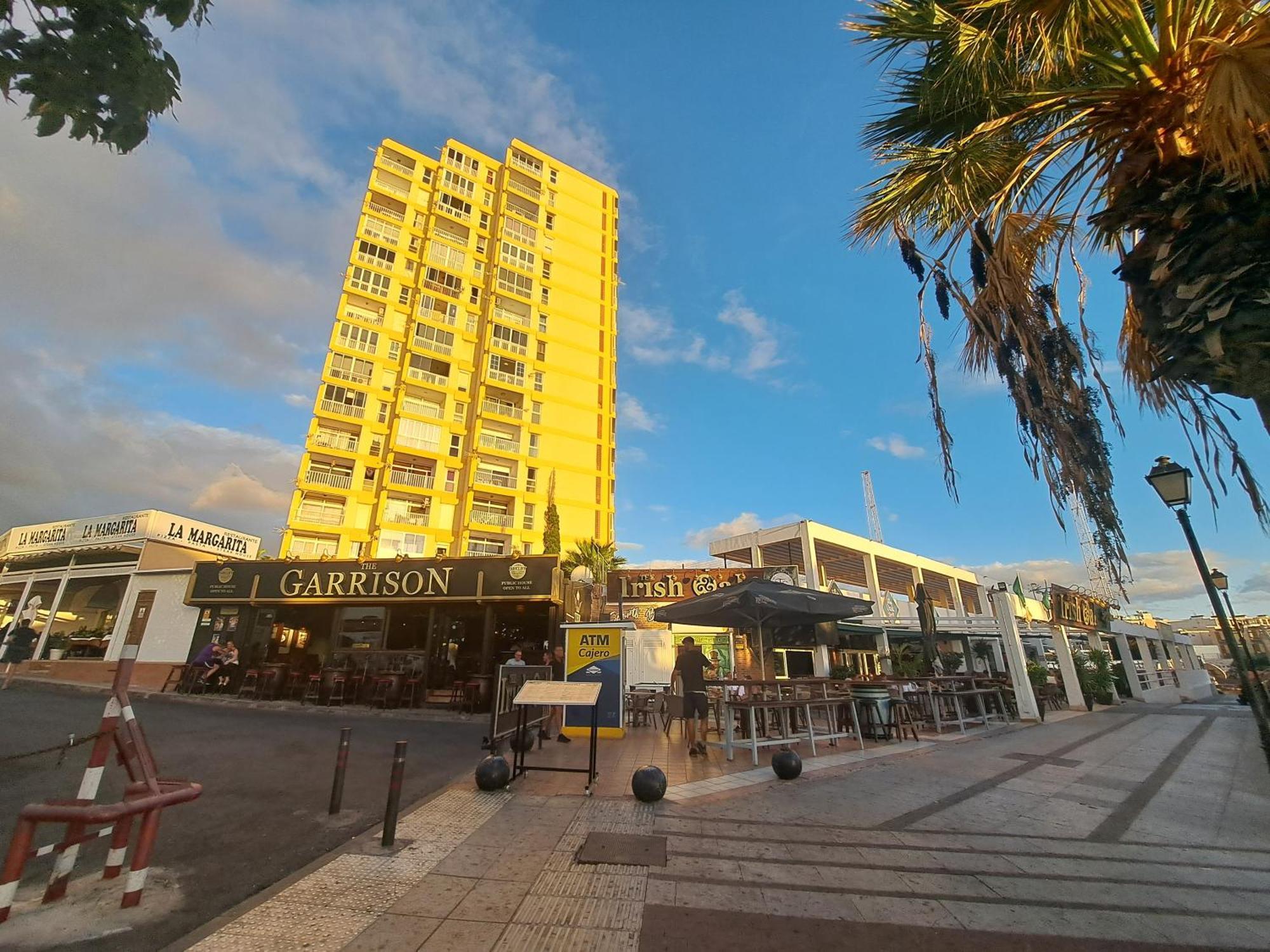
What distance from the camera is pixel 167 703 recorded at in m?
12.4

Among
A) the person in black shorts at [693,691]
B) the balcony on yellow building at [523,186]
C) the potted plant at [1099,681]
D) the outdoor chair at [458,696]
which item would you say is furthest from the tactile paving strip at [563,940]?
the balcony on yellow building at [523,186]

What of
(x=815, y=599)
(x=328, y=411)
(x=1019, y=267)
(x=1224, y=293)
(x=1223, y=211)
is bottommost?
(x=815, y=599)

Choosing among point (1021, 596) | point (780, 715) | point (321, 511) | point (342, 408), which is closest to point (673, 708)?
point (780, 715)

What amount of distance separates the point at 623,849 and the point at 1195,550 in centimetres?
646

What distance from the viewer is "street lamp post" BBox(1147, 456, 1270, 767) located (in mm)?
4953

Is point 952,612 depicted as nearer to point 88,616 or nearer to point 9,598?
point 88,616

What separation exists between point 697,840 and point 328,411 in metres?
32.1

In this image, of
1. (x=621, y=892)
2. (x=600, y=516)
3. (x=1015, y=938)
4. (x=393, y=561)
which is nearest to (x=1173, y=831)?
(x=1015, y=938)

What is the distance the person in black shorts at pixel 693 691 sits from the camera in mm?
7867

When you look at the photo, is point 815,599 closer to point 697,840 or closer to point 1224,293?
point 697,840

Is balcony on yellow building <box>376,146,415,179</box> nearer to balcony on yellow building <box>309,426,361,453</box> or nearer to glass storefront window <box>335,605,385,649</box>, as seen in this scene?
balcony on yellow building <box>309,426,361,453</box>

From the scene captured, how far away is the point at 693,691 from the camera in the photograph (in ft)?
26.7

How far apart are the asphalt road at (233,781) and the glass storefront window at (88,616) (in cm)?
1051

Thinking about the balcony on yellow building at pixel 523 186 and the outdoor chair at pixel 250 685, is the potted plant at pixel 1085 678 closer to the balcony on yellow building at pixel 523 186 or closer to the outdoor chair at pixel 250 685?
the outdoor chair at pixel 250 685
